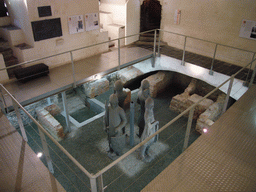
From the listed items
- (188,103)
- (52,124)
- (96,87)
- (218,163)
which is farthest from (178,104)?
(218,163)

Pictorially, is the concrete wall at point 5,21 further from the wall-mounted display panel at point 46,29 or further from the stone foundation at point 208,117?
the stone foundation at point 208,117

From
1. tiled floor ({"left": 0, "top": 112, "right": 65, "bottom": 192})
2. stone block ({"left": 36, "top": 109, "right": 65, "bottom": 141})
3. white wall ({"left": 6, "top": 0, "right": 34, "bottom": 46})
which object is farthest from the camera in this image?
white wall ({"left": 6, "top": 0, "right": 34, "bottom": 46})

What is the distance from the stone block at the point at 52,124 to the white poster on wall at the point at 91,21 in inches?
129

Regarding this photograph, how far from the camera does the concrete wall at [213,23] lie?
22.5 ft

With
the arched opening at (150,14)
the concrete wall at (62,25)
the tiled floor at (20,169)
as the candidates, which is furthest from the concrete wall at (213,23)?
the tiled floor at (20,169)

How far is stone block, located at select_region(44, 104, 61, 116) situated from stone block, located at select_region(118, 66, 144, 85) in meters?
2.69

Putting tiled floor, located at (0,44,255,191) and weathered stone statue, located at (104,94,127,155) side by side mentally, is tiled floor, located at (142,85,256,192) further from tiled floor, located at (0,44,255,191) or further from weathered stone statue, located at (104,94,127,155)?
tiled floor, located at (0,44,255,191)

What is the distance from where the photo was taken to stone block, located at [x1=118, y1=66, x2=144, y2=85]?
8.42 metres

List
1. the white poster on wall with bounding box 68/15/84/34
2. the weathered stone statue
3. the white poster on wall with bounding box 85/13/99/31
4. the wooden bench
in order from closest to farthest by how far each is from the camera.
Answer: the weathered stone statue < the wooden bench < the white poster on wall with bounding box 68/15/84/34 < the white poster on wall with bounding box 85/13/99/31

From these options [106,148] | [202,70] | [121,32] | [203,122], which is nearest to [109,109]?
[106,148]

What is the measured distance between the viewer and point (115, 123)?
4852 mm

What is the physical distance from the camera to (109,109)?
4.75 meters

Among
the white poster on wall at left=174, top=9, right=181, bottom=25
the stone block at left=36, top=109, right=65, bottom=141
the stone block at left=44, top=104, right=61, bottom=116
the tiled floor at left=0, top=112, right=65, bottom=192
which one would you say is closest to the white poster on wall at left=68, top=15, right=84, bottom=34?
the stone block at left=44, top=104, right=61, bottom=116

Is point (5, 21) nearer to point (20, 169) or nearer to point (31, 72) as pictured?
point (31, 72)
